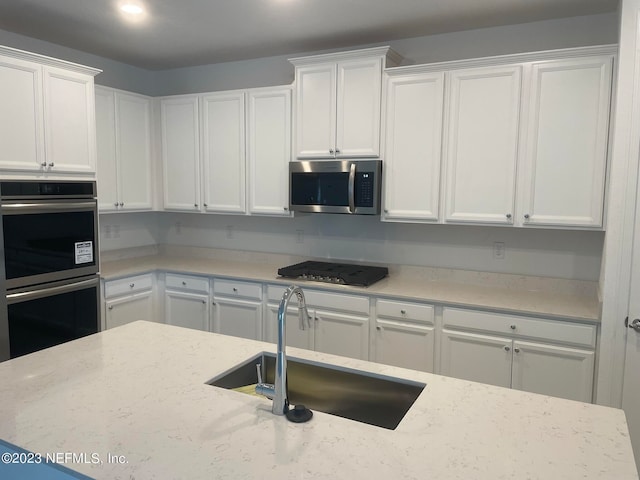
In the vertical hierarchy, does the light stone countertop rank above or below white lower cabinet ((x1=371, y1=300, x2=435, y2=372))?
above

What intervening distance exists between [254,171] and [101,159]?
122 cm

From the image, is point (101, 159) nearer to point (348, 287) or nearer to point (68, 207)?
point (68, 207)

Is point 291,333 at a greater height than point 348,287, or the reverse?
point 348,287

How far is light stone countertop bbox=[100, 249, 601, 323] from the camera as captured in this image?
281 centimetres

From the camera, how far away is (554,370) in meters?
2.70

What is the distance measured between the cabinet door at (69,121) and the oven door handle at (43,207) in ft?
0.89

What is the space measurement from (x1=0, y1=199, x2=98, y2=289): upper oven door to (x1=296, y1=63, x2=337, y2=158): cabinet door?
158cm

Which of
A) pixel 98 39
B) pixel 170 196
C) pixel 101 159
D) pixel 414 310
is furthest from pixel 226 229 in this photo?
pixel 414 310

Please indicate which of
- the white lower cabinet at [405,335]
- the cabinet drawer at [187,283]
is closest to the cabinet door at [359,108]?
the white lower cabinet at [405,335]

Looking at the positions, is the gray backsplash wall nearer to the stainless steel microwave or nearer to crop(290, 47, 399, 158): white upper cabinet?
the stainless steel microwave

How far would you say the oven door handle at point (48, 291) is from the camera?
9.22ft

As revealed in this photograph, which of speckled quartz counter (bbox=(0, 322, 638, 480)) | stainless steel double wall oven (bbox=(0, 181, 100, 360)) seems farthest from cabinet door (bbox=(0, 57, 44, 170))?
speckled quartz counter (bbox=(0, 322, 638, 480))

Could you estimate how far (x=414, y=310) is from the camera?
119 inches

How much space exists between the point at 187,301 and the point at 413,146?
7.24 feet
